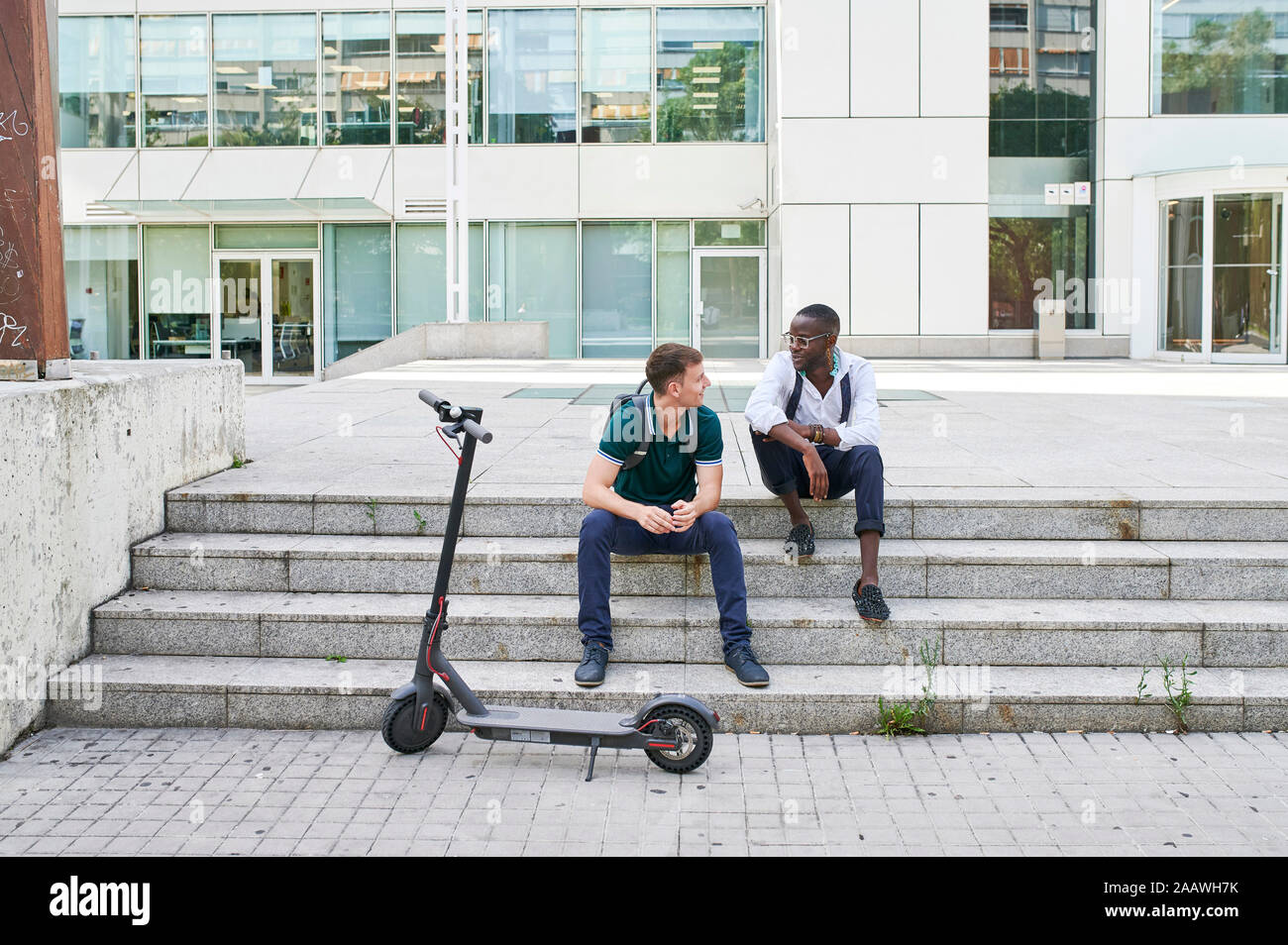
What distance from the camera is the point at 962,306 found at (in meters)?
23.2

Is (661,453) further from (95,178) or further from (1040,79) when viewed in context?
(95,178)

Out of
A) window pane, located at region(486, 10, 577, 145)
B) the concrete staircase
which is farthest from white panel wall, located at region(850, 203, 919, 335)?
the concrete staircase

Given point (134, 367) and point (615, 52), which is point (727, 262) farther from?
point (134, 367)

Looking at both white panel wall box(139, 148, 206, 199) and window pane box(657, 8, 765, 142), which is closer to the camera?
window pane box(657, 8, 765, 142)

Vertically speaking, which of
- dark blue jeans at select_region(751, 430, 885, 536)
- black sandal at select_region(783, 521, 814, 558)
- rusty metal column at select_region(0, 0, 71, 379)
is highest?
rusty metal column at select_region(0, 0, 71, 379)

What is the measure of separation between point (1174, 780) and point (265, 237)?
85.2 feet

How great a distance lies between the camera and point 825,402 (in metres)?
6.18

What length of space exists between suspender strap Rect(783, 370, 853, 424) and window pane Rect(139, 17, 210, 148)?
959 inches

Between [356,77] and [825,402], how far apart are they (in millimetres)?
23317

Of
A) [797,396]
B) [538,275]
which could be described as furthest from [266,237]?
[797,396]

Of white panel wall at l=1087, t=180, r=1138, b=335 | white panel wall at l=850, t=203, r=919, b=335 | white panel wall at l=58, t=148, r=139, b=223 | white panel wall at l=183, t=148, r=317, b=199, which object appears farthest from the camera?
white panel wall at l=58, t=148, r=139, b=223

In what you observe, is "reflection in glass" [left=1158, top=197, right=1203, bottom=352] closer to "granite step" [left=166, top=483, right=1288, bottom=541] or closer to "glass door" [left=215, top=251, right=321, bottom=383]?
"granite step" [left=166, top=483, right=1288, bottom=541]

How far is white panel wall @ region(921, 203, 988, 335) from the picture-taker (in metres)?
23.1
